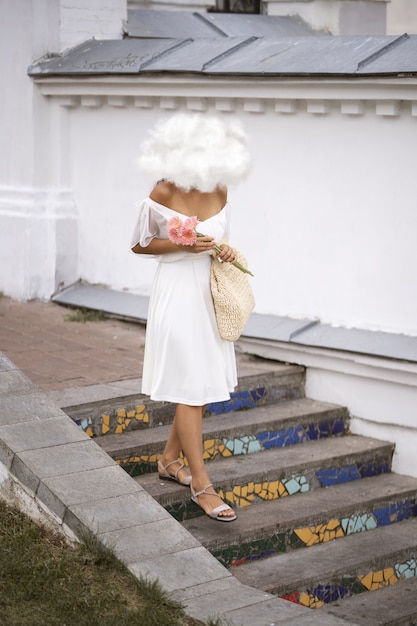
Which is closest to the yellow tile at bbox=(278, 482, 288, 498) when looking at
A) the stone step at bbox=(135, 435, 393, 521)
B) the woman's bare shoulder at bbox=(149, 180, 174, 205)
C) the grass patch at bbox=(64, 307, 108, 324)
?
the stone step at bbox=(135, 435, 393, 521)

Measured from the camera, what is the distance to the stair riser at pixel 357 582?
5.63 meters

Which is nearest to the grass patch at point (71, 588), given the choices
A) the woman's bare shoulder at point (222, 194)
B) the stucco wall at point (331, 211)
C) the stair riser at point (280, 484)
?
the stair riser at point (280, 484)

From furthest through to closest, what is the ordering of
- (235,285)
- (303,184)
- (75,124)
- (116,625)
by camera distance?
1. (75,124)
2. (303,184)
3. (235,285)
4. (116,625)

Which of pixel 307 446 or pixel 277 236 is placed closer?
pixel 307 446

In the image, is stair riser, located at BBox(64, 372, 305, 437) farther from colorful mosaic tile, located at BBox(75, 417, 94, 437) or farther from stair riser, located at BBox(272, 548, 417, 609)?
stair riser, located at BBox(272, 548, 417, 609)

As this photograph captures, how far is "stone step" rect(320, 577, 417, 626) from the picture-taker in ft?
18.4

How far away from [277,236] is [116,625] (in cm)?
373

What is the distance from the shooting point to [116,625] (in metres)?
4.46

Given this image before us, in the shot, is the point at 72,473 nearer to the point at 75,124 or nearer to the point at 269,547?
the point at 269,547

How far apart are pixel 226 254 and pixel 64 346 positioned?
248cm

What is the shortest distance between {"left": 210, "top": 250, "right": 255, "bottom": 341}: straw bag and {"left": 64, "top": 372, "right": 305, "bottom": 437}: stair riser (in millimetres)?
1056

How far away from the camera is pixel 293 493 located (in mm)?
6520

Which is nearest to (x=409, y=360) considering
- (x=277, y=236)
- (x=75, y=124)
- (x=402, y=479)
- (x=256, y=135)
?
(x=402, y=479)

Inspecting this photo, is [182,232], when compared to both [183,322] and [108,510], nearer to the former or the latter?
[183,322]
